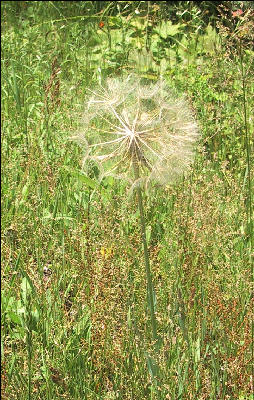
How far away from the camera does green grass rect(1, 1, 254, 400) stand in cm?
192

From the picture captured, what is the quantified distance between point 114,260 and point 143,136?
656mm

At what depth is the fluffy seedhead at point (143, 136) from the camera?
1.71m

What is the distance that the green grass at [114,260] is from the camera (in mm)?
1925

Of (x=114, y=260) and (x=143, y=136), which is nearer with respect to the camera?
(x=143, y=136)

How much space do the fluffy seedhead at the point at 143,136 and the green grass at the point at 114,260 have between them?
219 mm

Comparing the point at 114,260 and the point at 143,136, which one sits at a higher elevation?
the point at 143,136

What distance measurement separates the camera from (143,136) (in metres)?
1.71

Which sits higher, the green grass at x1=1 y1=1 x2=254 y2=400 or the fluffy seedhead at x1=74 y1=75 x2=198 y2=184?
the fluffy seedhead at x1=74 y1=75 x2=198 y2=184

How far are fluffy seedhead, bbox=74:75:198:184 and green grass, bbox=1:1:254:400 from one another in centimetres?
22

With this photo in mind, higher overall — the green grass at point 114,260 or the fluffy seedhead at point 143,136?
the fluffy seedhead at point 143,136

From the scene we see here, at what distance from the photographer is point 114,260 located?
2.23 metres

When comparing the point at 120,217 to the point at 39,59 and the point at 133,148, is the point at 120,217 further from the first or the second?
the point at 39,59

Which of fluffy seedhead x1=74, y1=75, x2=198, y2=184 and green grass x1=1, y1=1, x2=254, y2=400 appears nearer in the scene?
fluffy seedhead x1=74, y1=75, x2=198, y2=184

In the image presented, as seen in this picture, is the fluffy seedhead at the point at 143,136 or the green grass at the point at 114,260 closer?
the fluffy seedhead at the point at 143,136
